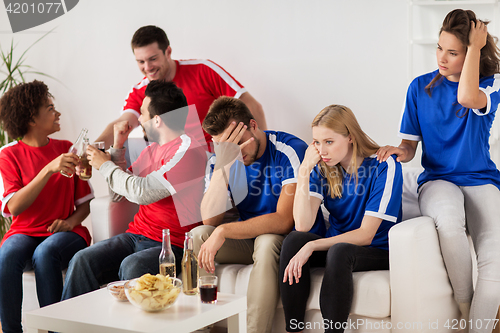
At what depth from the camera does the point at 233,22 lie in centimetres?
311

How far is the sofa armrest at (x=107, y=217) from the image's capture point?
103 inches

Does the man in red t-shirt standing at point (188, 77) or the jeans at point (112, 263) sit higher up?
the man in red t-shirt standing at point (188, 77)

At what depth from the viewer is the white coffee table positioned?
1442 millimetres

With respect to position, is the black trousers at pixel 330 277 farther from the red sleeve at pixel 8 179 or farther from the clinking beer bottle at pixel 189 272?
the red sleeve at pixel 8 179

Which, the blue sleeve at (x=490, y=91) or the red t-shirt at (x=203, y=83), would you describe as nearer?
the blue sleeve at (x=490, y=91)

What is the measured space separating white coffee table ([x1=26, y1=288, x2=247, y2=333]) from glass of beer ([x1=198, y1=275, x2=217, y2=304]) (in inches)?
0.8

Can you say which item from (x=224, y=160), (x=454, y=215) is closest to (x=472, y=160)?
(x=454, y=215)

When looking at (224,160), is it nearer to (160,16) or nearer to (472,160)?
(472,160)

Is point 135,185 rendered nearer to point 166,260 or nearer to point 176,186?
point 176,186

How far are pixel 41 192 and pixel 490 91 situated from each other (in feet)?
7.45

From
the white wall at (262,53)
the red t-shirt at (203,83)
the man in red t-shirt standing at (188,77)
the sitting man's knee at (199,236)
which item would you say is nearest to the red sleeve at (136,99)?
the man in red t-shirt standing at (188,77)

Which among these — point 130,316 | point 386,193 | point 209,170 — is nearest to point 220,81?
point 209,170

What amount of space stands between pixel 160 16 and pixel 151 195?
1.53 m

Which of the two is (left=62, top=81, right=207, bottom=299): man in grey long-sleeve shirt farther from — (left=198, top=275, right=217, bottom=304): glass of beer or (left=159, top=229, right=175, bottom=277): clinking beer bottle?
→ (left=198, top=275, right=217, bottom=304): glass of beer
